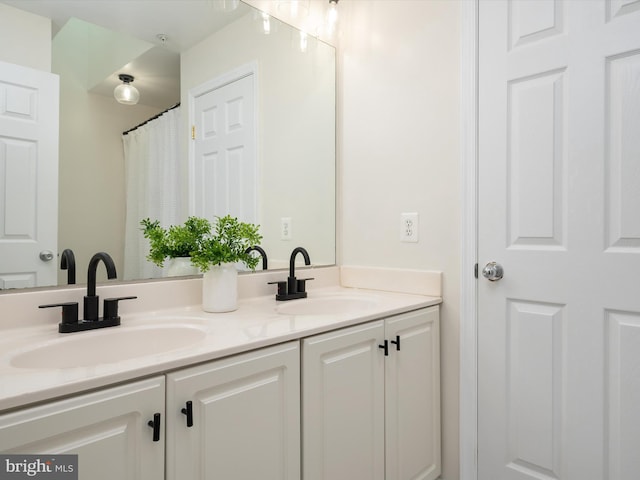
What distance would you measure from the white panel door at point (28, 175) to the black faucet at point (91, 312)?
0.15 meters

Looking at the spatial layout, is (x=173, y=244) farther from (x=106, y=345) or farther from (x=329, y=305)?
(x=329, y=305)

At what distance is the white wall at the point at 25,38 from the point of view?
1.14 metres

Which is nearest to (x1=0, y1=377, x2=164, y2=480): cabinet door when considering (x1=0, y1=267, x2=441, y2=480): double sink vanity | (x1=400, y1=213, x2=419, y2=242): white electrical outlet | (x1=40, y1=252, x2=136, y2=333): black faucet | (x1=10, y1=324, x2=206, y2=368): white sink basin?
(x1=0, y1=267, x2=441, y2=480): double sink vanity

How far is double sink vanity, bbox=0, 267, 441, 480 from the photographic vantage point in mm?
742

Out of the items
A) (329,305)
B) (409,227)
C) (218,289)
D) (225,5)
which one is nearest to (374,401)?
(329,305)

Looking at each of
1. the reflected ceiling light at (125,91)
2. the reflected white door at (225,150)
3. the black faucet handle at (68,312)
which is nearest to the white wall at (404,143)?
the reflected white door at (225,150)

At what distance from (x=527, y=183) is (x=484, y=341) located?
61 cm

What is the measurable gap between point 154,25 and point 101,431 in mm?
1354

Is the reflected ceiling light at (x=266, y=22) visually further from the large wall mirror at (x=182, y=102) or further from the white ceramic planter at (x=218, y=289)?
the white ceramic planter at (x=218, y=289)

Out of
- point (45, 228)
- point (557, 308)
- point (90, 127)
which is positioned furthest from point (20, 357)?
point (557, 308)

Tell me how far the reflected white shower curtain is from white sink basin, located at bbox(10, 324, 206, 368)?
0.28 metres

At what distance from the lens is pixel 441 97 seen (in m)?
1.65

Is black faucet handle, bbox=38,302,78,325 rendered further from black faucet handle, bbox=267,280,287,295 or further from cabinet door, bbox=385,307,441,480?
cabinet door, bbox=385,307,441,480

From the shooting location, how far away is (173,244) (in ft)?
4.71
